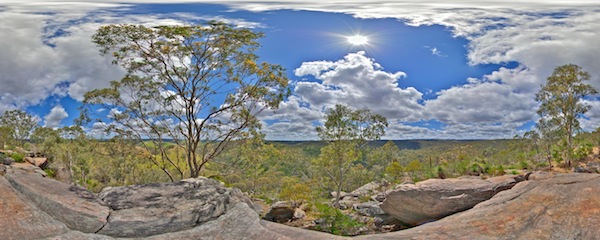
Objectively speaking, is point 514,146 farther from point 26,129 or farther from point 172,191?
point 26,129

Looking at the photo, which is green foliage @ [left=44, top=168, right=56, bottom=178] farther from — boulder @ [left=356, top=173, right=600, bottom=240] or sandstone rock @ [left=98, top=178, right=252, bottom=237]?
boulder @ [left=356, top=173, right=600, bottom=240]

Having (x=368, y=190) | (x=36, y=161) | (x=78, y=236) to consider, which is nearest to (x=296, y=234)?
(x=78, y=236)

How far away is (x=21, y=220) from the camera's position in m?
9.14

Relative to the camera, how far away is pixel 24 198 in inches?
396

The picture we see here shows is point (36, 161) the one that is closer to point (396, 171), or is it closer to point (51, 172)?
point (51, 172)

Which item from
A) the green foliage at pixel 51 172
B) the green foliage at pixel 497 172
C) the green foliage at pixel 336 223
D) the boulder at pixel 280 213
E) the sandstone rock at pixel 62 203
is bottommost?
the green foliage at pixel 51 172

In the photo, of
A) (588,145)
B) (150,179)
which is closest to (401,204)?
(588,145)

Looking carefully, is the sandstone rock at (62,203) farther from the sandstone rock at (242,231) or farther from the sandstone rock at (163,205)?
the sandstone rock at (242,231)

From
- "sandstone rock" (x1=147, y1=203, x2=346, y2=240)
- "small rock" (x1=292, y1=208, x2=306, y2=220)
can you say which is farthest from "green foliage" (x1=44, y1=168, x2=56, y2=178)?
"sandstone rock" (x1=147, y1=203, x2=346, y2=240)

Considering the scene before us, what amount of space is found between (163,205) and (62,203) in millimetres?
2814

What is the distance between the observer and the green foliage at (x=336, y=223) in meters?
19.1

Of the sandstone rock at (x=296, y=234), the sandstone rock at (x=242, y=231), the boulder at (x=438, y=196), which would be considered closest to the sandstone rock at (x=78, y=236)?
the sandstone rock at (x=242, y=231)

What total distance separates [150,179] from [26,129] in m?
22.6

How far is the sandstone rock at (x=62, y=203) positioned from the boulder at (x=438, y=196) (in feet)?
42.3
